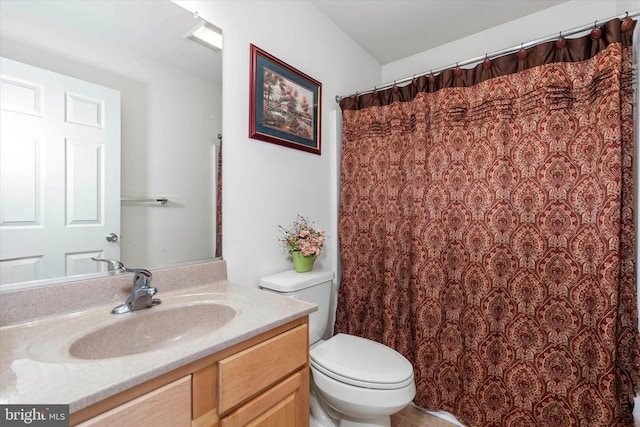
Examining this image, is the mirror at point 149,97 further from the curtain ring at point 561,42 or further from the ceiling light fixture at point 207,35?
the curtain ring at point 561,42

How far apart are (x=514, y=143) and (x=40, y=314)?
2.01 metres

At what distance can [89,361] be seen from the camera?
1.99 ft

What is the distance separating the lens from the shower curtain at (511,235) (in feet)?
3.99

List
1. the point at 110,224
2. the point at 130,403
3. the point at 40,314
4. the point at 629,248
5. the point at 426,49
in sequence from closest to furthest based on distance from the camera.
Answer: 1. the point at 130,403
2. the point at 40,314
3. the point at 110,224
4. the point at 629,248
5. the point at 426,49

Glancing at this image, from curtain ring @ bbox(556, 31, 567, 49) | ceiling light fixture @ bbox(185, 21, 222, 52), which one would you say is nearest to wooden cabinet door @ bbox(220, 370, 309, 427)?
ceiling light fixture @ bbox(185, 21, 222, 52)

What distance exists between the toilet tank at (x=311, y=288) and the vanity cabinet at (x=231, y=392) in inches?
17.7

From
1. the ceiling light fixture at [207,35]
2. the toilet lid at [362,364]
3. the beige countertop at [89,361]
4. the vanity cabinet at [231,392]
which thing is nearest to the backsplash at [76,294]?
the beige countertop at [89,361]

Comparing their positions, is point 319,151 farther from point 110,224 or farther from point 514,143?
point 110,224

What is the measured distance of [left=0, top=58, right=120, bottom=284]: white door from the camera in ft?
2.71

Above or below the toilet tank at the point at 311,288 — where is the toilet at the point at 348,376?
below

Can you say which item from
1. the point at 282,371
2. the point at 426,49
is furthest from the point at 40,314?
the point at 426,49

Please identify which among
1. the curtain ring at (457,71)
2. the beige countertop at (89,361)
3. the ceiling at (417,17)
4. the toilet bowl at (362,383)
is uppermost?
the ceiling at (417,17)

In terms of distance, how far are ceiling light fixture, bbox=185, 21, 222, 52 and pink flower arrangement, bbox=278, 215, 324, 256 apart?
929 millimetres

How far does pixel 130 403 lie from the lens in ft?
1.85
